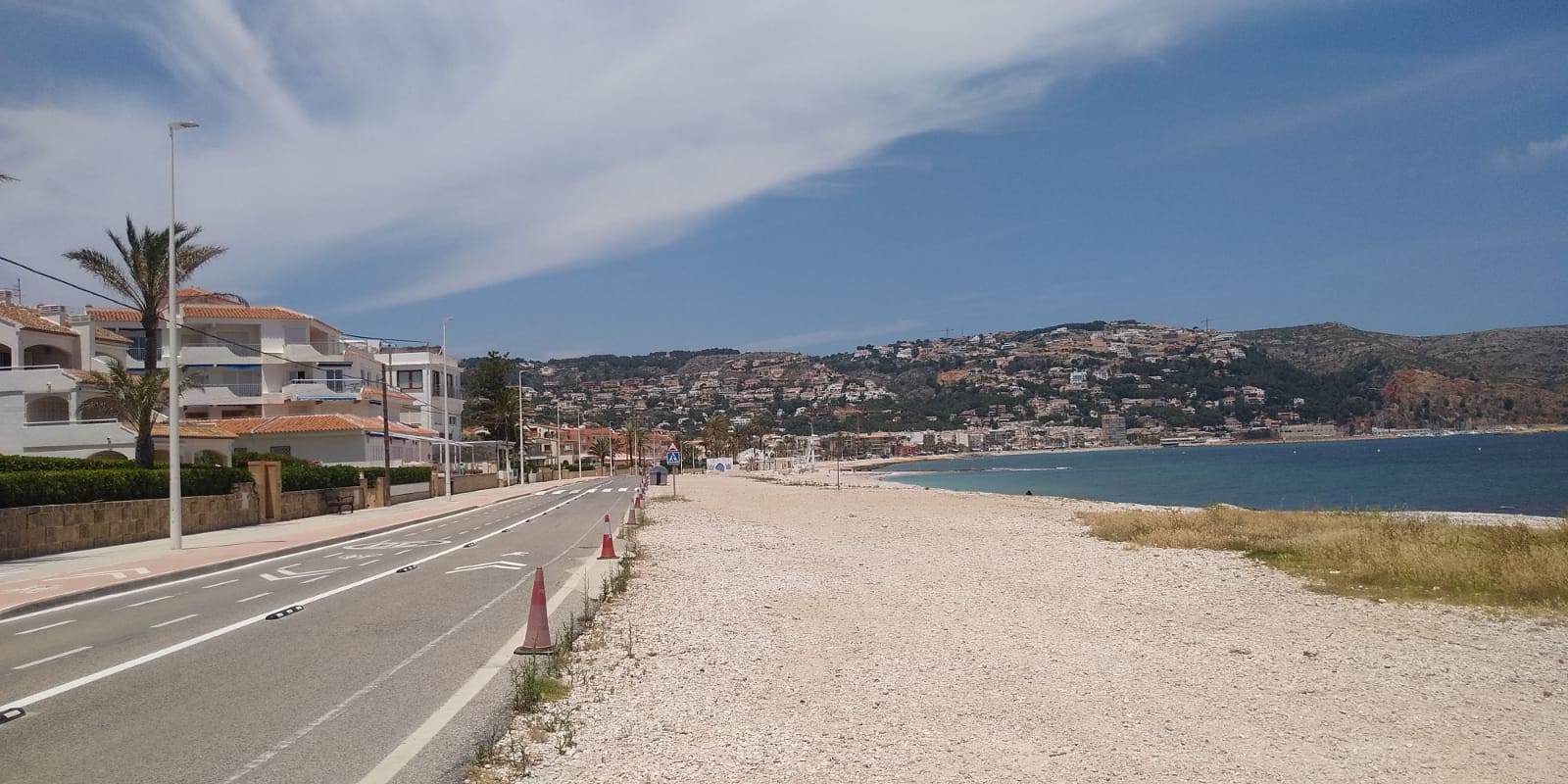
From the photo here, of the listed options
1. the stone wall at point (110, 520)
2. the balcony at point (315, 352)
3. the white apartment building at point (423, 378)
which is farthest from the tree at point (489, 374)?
the stone wall at point (110, 520)

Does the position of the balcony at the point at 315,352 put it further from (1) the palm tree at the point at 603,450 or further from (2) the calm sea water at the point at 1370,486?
(1) the palm tree at the point at 603,450

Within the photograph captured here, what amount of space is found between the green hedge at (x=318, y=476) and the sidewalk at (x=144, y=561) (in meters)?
4.38

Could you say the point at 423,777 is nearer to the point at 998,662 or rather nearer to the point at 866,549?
the point at 998,662

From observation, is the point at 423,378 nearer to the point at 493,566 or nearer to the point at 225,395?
the point at 225,395

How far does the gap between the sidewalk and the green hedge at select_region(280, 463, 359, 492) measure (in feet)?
14.4

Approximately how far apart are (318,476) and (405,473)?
13763 millimetres

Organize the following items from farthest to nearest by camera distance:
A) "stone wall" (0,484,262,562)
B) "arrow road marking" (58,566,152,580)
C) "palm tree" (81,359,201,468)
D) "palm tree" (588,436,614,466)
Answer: "palm tree" (588,436,614,466), "palm tree" (81,359,201,468), "stone wall" (0,484,262,562), "arrow road marking" (58,566,152,580)

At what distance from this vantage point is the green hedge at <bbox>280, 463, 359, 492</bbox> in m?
38.5

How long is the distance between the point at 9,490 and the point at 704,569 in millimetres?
15078

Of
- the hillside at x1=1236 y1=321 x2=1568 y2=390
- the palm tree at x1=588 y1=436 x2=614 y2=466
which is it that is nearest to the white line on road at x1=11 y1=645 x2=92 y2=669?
the palm tree at x1=588 y1=436 x2=614 y2=466

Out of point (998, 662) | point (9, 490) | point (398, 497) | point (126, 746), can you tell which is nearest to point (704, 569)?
point (998, 662)

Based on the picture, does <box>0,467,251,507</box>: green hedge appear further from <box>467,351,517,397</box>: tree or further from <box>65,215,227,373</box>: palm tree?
<box>467,351,517,397</box>: tree

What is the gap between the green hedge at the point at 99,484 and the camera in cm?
2264

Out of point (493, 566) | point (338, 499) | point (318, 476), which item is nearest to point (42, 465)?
point (318, 476)
